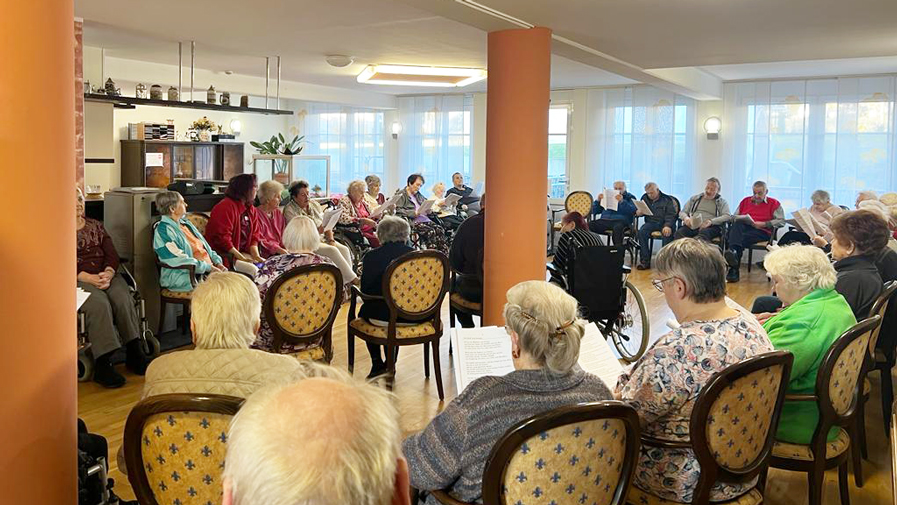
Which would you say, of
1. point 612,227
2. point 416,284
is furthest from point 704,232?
point 416,284

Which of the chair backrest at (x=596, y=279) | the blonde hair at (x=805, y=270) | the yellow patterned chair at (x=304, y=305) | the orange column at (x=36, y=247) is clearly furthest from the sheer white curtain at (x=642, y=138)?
the orange column at (x=36, y=247)

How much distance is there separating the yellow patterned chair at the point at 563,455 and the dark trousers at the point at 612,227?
8.78 metres

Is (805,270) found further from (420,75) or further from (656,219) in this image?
(656,219)

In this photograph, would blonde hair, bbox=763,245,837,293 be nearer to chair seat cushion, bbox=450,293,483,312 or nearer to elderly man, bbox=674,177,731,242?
chair seat cushion, bbox=450,293,483,312

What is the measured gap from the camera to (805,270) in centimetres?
312

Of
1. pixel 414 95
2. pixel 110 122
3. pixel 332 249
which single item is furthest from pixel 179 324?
pixel 414 95

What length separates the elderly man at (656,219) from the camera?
409 inches

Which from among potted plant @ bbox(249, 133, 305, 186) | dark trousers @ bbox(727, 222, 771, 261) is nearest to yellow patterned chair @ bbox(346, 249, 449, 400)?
potted plant @ bbox(249, 133, 305, 186)

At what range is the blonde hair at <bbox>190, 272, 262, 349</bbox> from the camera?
254cm

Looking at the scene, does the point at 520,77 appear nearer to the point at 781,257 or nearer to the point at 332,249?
the point at 781,257

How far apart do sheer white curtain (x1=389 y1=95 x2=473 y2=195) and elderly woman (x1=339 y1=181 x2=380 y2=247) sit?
16.6 ft

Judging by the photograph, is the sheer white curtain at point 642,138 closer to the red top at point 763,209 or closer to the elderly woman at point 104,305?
the red top at point 763,209

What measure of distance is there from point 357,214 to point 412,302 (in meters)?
4.30

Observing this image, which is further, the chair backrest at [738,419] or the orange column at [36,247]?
the chair backrest at [738,419]
